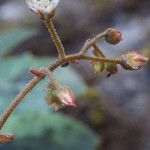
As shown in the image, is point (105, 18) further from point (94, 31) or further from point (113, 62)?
point (113, 62)

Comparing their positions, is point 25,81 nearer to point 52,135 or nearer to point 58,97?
point 52,135

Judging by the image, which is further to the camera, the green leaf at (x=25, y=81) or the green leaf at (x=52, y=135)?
the green leaf at (x=52, y=135)

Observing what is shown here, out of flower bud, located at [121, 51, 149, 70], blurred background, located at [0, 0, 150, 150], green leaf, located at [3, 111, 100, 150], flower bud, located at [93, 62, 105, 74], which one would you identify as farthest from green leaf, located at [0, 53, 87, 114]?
flower bud, located at [121, 51, 149, 70]

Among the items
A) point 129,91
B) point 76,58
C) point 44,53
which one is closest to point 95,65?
point 76,58

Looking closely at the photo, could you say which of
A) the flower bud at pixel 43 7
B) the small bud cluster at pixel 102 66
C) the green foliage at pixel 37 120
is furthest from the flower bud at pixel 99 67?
the green foliage at pixel 37 120

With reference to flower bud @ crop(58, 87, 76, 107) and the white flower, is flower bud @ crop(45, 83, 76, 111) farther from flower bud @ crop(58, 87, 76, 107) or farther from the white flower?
the white flower

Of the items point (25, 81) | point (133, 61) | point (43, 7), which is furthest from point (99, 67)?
point (25, 81)

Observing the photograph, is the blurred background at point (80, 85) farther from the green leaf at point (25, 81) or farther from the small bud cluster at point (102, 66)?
the small bud cluster at point (102, 66)
